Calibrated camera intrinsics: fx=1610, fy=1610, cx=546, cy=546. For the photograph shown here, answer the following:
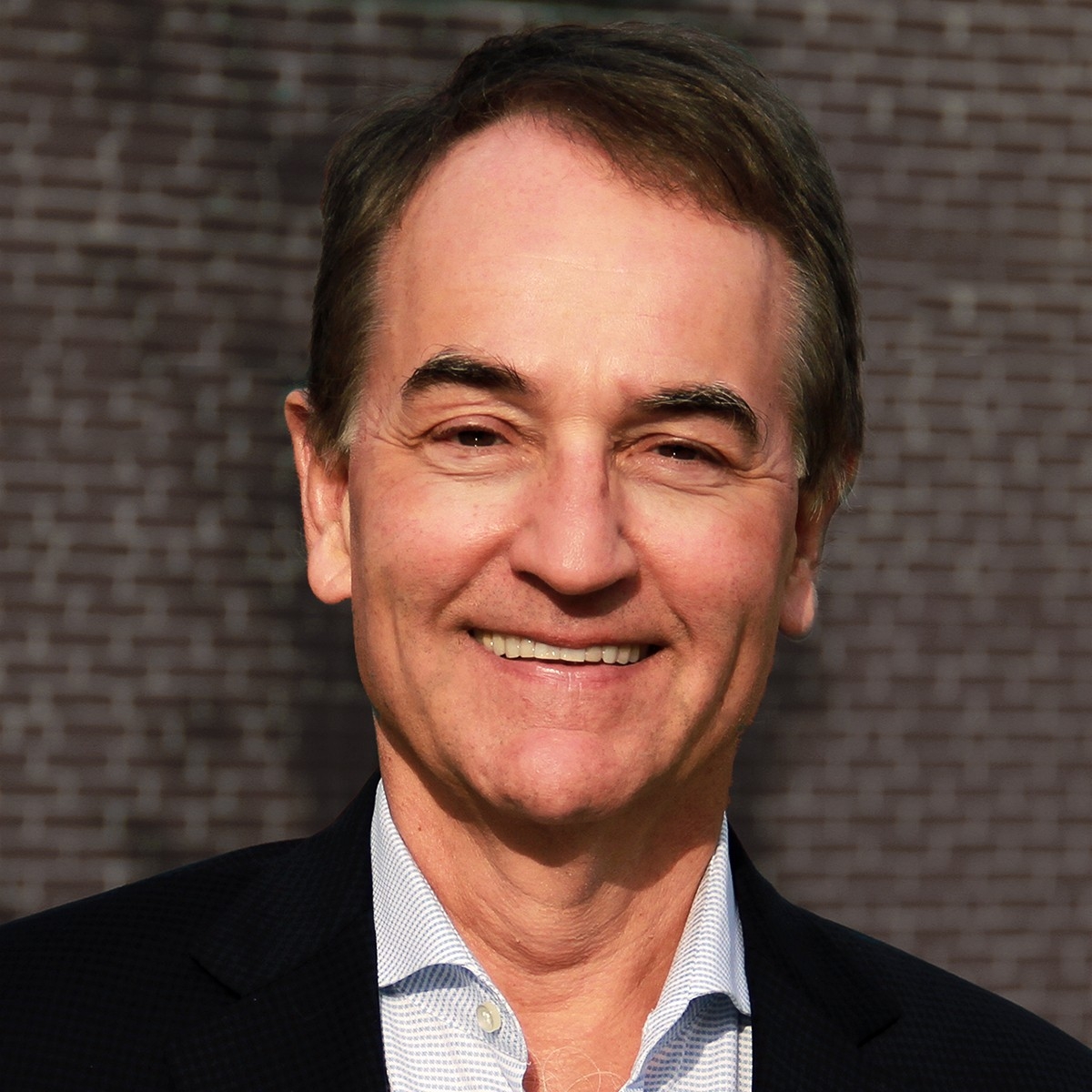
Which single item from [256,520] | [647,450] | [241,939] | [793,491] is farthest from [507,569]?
[256,520]

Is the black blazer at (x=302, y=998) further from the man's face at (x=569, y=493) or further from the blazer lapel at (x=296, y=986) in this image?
the man's face at (x=569, y=493)

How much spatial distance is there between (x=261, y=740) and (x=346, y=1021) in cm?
412

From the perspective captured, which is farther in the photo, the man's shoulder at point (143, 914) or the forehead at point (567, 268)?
the man's shoulder at point (143, 914)

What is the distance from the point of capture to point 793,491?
7.72 ft

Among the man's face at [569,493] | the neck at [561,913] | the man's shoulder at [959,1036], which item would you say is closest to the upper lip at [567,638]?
the man's face at [569,493]


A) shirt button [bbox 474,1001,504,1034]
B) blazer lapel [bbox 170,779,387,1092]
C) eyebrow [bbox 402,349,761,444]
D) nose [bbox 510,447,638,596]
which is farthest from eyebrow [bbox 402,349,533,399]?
shirt button [bbox 474,1001,504,1034]

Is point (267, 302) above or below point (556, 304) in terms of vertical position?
above

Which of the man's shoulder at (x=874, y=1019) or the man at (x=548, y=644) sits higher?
the man at (x=548, y=644)

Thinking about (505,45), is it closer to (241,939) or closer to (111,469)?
(241,939)

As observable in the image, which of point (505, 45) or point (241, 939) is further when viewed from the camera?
point (505, 45)

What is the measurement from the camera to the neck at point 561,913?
2.22 meters

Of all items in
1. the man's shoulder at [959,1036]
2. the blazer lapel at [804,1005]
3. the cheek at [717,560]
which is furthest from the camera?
the man's shoulder at [959,1036]

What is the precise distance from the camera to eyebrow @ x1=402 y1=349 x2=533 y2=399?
2100 millimetres

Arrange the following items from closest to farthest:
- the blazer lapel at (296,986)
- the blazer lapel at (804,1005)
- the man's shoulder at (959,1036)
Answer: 1. the blazer lapel at (296,986)
2. the blazer lapel at (804,1005)
3. the man's shoulder at (959,1036)
